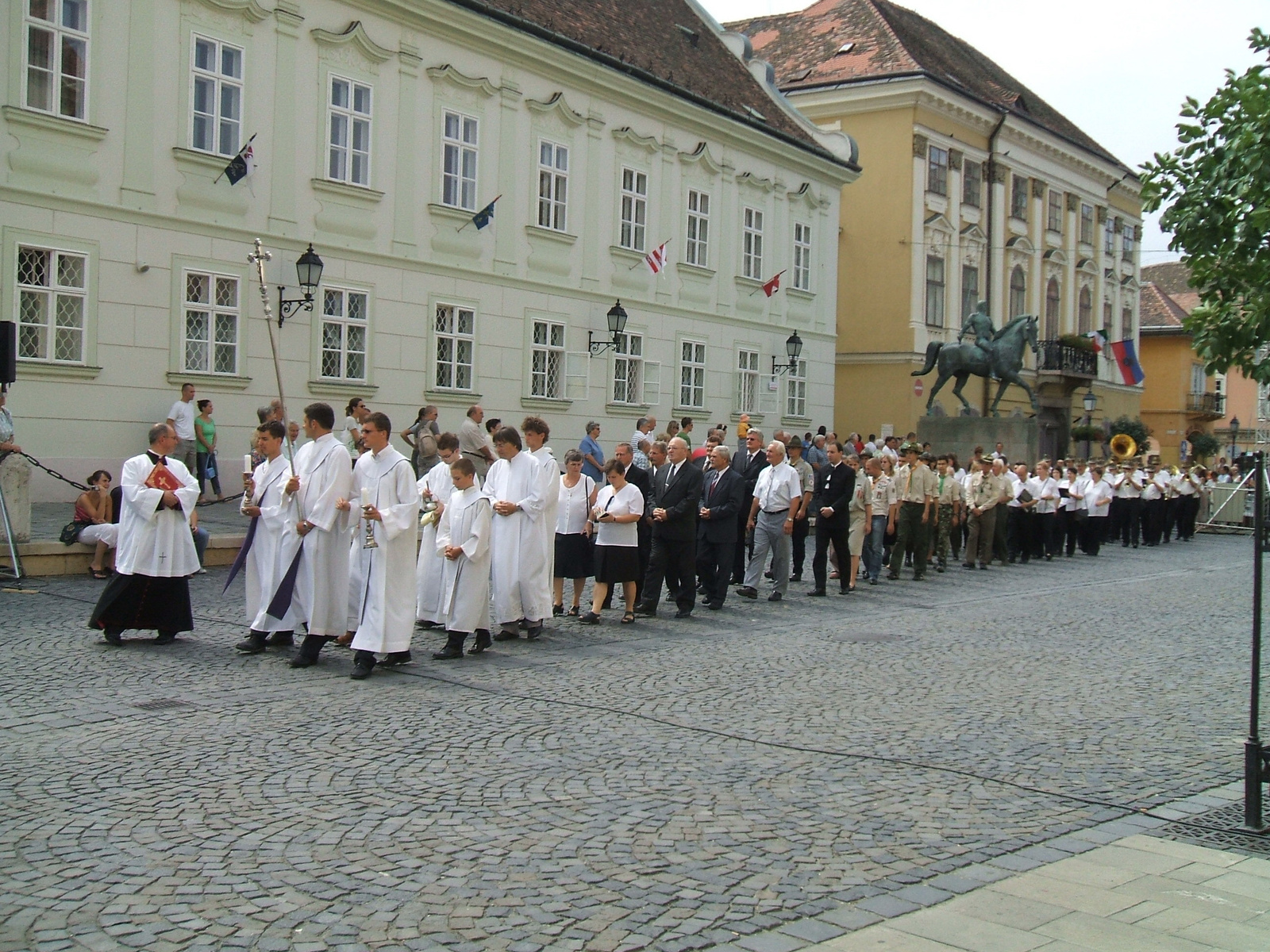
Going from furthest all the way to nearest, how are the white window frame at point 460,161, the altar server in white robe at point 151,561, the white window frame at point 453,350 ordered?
1. the white window frame at point 460,161
2. the white window frame at point 453,350
3. the altar server in white robe at point 151,561

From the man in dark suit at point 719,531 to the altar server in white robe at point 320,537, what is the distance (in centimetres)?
547

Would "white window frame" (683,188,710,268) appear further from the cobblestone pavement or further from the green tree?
the green tree

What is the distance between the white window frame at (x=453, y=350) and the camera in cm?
2581

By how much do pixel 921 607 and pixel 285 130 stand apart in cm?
1338

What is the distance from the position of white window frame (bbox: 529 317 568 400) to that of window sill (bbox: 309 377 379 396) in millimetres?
4407

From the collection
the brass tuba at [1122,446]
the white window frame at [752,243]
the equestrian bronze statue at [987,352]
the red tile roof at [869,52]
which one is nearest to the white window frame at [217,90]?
the white window frame at [752,243]

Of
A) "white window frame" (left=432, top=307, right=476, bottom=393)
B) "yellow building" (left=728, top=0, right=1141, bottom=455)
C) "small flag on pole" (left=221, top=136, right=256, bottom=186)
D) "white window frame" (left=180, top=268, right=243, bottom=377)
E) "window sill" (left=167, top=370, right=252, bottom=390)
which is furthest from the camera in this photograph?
"yellow building" (left=728, top=0, right=1141, bottom=455)

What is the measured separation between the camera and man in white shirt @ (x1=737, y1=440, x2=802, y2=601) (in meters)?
16.3

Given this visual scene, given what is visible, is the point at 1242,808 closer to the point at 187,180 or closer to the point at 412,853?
the point at 412,853

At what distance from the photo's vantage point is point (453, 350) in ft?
85.9

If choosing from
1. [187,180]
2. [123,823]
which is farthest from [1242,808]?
[187,180]

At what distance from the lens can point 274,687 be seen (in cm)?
956

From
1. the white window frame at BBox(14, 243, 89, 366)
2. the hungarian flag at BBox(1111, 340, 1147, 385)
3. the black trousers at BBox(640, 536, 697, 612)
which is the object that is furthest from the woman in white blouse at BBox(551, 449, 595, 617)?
the hungarian flag at BBox(1111, 340, 1147, 385)

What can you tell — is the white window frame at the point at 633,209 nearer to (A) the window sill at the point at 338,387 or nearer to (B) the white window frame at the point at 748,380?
(B) the white window frame at the point at 748,380
